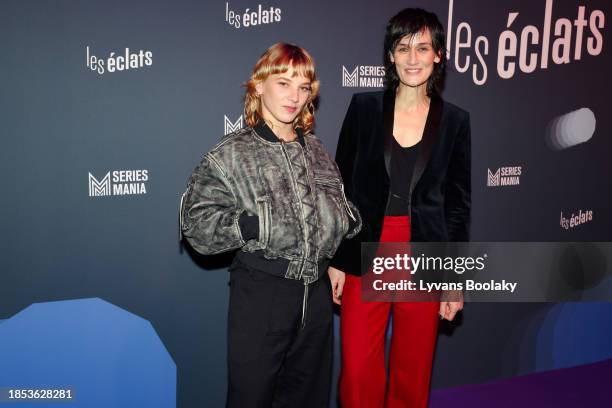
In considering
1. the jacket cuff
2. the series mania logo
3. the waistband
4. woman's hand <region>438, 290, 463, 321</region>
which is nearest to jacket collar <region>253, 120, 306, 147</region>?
the jacket cuff

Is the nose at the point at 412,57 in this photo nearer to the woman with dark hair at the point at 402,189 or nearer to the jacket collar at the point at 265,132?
the woman with dark hair at the point at 402,189

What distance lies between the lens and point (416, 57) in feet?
6.94

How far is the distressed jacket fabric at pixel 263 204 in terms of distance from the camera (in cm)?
186

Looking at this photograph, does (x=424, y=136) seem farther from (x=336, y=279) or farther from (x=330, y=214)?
(x=336, y=279)

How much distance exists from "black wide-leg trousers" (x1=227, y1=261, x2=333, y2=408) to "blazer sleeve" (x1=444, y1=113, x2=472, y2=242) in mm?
615

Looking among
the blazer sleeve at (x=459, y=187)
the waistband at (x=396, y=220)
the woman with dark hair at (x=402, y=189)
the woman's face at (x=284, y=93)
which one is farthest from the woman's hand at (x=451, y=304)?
the woman's face at (x=284, y=93)

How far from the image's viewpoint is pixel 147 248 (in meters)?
2.61

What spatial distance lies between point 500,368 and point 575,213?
3.40 feet

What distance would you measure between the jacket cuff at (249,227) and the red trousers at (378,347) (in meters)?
0.56

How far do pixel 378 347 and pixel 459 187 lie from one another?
0.71 m

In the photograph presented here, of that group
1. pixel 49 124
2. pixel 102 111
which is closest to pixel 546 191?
pixel 102 111

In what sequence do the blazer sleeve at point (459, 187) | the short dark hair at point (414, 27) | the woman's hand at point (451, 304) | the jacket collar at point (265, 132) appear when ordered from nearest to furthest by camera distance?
the jacket collar at point (265, 132), the short dark hair at point (414, 27), the blazer sleeve at point (459, 187), the woman's hand at point (451, 304)

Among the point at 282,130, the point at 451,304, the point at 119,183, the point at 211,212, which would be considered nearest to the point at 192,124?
the point at 119,183

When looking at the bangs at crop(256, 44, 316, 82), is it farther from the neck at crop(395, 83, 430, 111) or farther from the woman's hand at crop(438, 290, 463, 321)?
the woman's hand at crop(438, 290, 463, 321)
